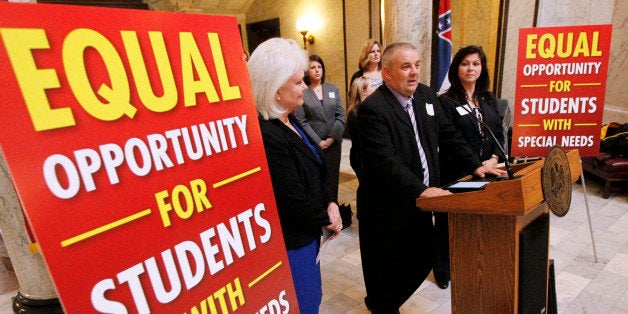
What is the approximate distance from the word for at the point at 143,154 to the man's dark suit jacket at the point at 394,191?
1.00 metres

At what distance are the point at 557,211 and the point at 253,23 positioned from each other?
345 inches

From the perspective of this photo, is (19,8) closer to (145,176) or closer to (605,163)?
(145,176)

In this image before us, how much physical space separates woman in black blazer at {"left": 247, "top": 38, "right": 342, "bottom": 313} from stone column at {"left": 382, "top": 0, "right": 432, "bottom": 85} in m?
2.28

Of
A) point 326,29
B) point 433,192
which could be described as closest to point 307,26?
point 326,29

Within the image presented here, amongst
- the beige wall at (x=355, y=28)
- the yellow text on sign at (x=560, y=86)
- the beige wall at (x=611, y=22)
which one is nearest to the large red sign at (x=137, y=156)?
the yellow text on sign at (x=560, y=86)

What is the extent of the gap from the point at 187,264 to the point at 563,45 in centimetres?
270

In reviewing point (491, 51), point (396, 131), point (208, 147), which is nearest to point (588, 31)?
point (396, 131)

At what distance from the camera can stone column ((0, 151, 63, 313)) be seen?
1.72m

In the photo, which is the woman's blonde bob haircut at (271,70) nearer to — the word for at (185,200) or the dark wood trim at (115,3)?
the word for at (185,200)

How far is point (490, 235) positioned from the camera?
→ 147cm

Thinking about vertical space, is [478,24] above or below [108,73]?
above

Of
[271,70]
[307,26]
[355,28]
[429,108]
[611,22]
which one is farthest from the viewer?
[307,26]

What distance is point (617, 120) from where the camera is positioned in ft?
15.1

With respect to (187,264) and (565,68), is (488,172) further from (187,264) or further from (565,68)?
(187,264)
